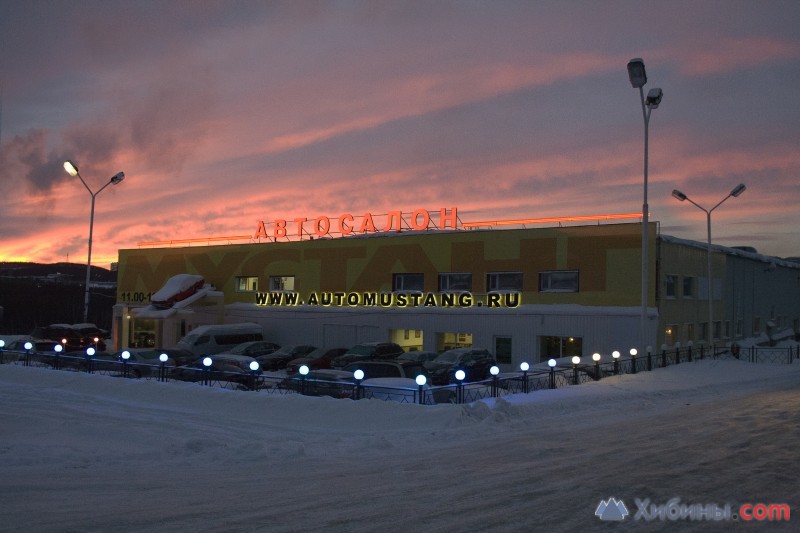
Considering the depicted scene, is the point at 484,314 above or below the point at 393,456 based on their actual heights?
above

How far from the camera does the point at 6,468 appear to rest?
36.3 ft

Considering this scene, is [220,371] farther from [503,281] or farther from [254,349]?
[503,281]

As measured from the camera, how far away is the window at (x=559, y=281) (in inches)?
1374

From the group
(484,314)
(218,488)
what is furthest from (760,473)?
(484,314)

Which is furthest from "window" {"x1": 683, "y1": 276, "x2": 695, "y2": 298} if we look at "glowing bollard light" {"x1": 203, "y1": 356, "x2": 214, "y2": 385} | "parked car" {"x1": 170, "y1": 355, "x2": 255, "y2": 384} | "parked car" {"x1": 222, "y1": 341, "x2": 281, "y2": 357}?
"glowing bollard light" {"x1": 203, "y1": 356, "x2": 214, "y2": 385}

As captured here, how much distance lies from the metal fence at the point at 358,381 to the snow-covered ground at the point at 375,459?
0.93 m

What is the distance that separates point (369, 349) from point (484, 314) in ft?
24.7

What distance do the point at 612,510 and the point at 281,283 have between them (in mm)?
38533

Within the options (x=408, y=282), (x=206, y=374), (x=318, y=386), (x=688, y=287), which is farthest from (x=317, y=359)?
(x=688, y=287)

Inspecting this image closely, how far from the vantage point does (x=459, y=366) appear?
25.5m

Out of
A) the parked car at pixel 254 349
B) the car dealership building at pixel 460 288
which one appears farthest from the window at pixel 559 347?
the parked car at pixel 254 349

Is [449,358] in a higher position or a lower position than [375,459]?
higher

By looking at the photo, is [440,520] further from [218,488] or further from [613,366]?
[613,366]

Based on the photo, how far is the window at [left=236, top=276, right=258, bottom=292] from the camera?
4650 centimetres
